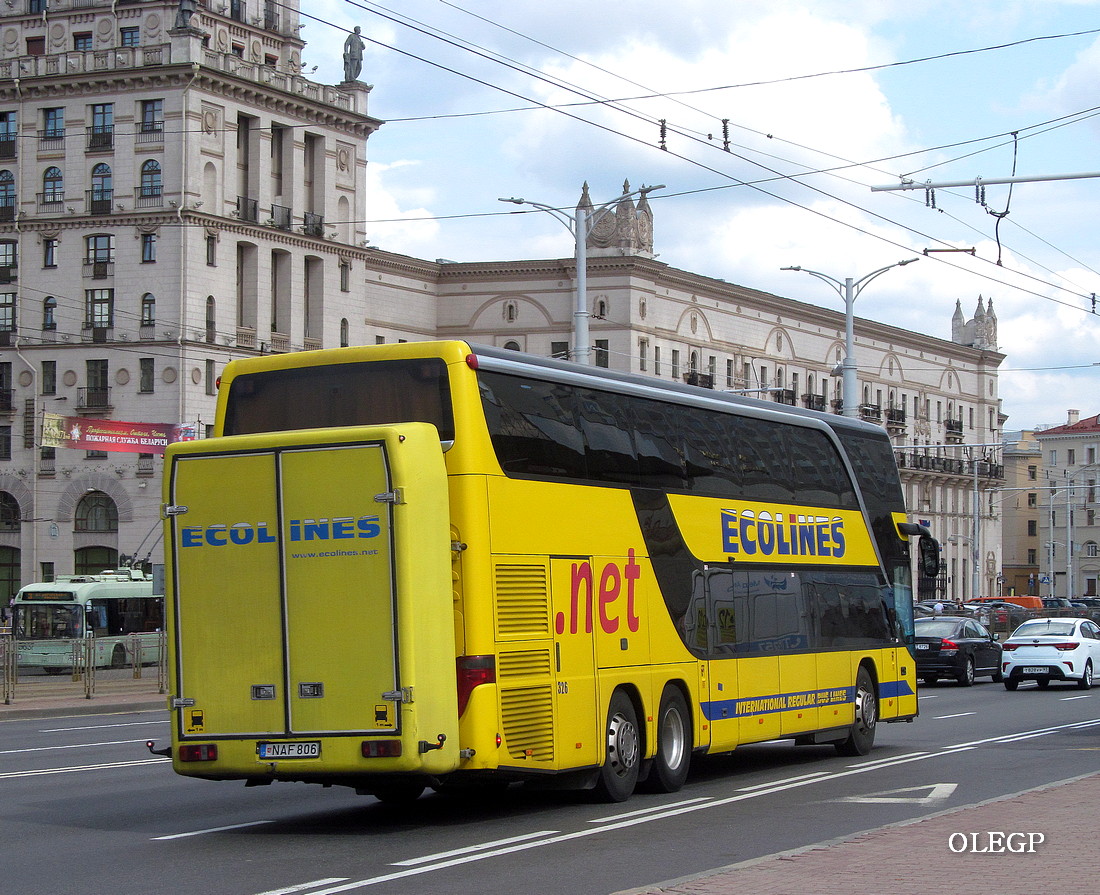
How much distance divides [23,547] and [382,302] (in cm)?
1911

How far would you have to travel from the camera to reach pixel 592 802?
14.6 m

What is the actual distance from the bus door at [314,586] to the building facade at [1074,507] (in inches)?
5022

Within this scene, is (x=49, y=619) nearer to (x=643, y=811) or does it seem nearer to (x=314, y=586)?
(x=643, y=811)

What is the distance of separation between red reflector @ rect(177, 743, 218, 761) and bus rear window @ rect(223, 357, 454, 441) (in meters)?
2.61

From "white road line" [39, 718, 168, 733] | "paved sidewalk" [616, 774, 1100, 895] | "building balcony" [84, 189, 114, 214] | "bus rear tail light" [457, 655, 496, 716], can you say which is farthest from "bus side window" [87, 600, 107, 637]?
"paved sidewalk" [616, 774, 1100, 895]

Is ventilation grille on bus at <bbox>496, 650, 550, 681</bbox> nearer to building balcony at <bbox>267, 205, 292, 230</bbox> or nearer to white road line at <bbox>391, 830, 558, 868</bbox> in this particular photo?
white road line at <bbox>391, 830, 558, 868</bbox>

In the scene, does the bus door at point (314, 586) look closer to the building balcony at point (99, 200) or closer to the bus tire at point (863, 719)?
the bus tire at point (863, 719)

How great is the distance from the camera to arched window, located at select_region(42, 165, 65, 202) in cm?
6519

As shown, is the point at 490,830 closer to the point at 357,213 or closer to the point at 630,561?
the point at 630,561

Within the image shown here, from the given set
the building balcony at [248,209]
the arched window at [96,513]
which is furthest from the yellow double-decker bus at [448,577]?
the building balcony at [248,209]

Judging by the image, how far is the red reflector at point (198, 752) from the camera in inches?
489

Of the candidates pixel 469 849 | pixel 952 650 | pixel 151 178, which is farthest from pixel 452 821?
pixel 151 178

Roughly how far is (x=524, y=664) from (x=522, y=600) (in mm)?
511

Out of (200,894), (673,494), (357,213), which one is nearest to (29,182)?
(357,213)
